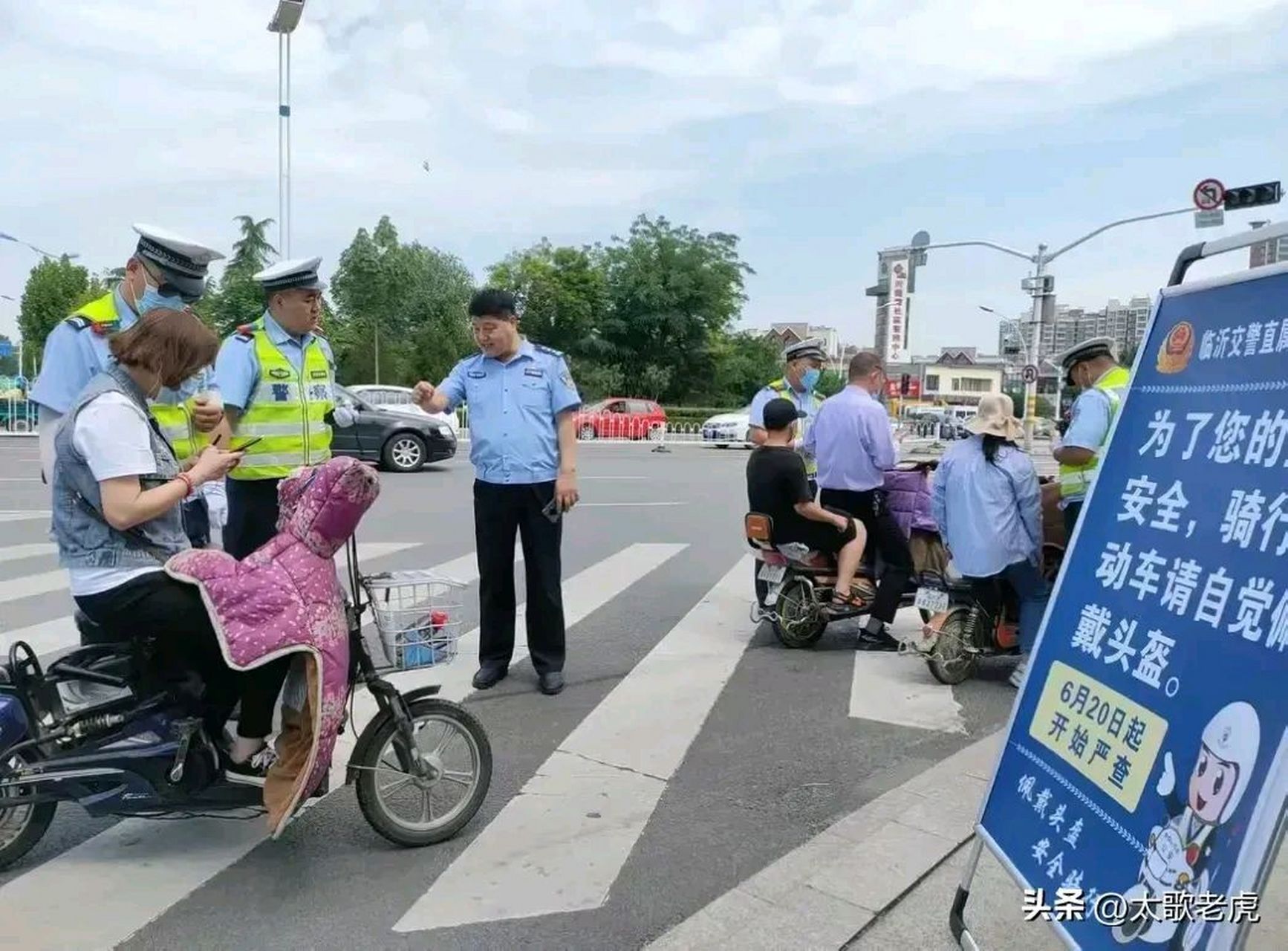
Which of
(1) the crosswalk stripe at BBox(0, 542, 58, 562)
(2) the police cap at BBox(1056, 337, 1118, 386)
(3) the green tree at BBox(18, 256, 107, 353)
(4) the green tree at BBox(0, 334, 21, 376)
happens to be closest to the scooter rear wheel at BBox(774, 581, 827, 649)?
(2) the police cap at BBox(1056, 337, 1118, 386)

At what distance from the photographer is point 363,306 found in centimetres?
4819

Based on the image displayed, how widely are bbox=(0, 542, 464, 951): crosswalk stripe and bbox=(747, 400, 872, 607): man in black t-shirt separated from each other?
3.31m

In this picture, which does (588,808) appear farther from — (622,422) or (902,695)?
(622,422)

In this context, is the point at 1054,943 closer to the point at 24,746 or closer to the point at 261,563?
the point at 261,563

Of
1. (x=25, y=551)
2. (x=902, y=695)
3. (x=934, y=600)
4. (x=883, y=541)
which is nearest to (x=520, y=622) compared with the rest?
(x=883, y=541)

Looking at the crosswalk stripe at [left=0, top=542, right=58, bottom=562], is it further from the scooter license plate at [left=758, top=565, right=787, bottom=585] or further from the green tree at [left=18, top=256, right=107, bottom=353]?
the green tree at [left=18, top=256, right=107, bottom=353]

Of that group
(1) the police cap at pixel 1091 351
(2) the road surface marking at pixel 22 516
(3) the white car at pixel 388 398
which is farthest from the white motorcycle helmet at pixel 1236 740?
(3) the white car at pixel 388 398

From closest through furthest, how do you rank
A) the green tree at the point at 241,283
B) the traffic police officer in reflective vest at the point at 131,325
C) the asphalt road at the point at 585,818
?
the asphalt road at the point at 585,818 → the traffic police officer in reflective vest at the point at 131,325 → the green tree at the point at 241,283

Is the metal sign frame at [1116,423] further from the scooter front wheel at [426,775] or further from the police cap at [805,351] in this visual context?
the police cap at [805,351]

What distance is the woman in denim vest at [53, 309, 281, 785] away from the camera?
115 inches

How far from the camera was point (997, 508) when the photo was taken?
200 inches

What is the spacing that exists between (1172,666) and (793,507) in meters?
3.73

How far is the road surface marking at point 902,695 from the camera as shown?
480 cm

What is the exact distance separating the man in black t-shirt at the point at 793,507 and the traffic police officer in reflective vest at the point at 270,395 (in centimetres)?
259
